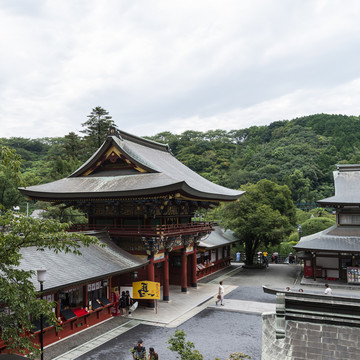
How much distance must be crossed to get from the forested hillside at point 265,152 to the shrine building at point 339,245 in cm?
4332

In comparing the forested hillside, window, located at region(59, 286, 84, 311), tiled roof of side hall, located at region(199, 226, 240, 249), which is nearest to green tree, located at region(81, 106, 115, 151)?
the forested hillside

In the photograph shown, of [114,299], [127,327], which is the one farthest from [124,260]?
[127,327]

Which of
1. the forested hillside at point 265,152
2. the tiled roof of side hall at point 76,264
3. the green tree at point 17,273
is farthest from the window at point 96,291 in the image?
the forested hillside at point 265,152

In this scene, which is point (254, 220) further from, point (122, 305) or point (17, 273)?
point (17, 273)

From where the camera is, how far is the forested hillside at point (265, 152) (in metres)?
80.9

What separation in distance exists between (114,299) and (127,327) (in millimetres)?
2609

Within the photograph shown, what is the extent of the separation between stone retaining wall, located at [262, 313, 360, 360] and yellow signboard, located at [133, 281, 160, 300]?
10.7 meters

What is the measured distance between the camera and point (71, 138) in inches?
2388

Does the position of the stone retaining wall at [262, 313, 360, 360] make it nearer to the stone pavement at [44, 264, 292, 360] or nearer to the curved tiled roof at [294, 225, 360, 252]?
the stone pavement at [44, 264, 292, 360]

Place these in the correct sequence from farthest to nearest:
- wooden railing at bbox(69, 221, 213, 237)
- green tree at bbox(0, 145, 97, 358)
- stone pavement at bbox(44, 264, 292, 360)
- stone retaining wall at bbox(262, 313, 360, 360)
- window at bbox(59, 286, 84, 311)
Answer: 1. wooden railing at bbox(69, 221, 213, 237)
2. window at bbox(59, 286, 84, 311)
3. stone pavement at bbox(44, 264, 292, 360)
4. stone retaining wall at bbox(262, 313, 360, 360)
5. green tree at bbox(0, 145, 97, 358)

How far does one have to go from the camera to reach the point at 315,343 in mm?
8430

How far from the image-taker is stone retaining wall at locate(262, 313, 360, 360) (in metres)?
8.12

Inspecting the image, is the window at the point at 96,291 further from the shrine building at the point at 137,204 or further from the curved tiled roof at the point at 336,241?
the curved tiled roof at the point at 336,241

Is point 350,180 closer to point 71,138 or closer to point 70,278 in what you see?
point 70,278
